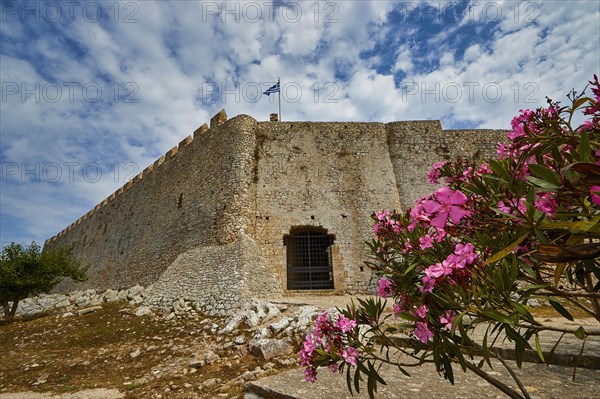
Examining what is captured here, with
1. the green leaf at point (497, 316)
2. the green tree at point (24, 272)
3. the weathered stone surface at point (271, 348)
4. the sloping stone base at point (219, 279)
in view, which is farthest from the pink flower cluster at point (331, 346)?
the green tree at point (24, 272)

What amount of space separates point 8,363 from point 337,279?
29.9 ft

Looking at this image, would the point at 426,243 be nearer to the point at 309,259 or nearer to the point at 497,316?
the point at 497,316

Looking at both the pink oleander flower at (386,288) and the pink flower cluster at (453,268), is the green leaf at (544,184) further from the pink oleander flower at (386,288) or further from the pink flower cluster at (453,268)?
the pink oleander flower at (386,288)

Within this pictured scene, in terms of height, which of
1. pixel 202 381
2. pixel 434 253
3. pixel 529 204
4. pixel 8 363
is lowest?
pixel 8 363

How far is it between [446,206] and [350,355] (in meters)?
1.07

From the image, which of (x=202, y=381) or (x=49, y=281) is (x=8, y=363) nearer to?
(x=202, y=381)

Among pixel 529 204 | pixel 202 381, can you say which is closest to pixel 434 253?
pixel 529 204

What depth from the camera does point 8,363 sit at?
269 inches

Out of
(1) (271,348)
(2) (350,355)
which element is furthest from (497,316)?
(1) (271,348)

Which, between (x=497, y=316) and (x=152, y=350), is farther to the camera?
(x=152, y=350)

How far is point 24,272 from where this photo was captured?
12.1 metres

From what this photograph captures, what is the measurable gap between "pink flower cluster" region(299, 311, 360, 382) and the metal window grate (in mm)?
10121

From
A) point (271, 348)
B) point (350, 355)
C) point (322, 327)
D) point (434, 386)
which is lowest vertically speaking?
point (271, 348)

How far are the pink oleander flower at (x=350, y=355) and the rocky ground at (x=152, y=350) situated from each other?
2.66 meters
